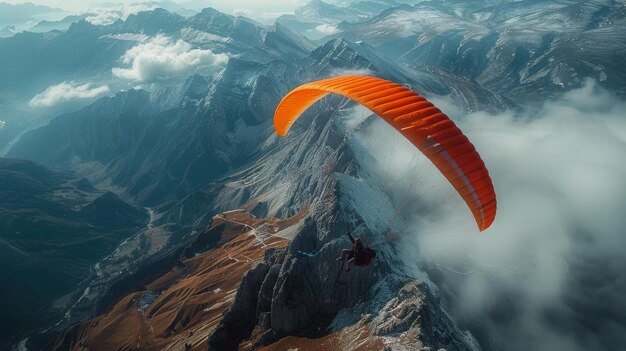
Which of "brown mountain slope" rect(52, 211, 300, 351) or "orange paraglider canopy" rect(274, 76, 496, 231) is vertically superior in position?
"orange paraglider canopy" rect(274, 76, 496, 231)

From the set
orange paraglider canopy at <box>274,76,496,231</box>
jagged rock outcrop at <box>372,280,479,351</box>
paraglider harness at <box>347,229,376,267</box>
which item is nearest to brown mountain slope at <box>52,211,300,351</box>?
jagged rock outcrop at <box>372,280,479,351</box>

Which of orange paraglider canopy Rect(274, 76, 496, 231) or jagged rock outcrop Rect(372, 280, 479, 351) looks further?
jagged rock outcrop Rect(372, 280, 479, 351)

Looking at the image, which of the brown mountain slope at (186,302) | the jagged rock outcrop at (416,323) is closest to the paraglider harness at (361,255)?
the jagged rock outcrop at (416,323)

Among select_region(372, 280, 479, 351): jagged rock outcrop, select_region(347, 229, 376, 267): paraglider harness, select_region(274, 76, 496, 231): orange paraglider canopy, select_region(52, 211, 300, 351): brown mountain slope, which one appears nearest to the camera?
select_region(274, 76, 496, 231): orange paraglider canopy

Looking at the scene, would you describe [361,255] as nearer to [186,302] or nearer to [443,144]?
[443,144]

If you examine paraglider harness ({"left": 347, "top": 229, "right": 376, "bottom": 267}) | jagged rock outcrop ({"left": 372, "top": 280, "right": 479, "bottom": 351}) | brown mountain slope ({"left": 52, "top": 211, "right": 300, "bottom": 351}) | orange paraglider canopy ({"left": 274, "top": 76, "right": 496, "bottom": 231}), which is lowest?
brown mountain slope ({"left": 52, "top": 211, "right": 300, "bottom": 351})

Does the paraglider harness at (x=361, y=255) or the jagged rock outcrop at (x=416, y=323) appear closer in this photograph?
the paraglider harness at (x=361, y=255)

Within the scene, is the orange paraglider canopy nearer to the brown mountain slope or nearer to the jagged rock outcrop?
the jagged rock outcrop

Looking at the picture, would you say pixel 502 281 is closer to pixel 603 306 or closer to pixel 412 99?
pixel 603 306

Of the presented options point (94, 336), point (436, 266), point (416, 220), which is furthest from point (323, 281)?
point (94, 336)

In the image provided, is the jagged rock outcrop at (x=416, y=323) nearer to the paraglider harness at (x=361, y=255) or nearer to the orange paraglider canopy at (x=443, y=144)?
the paraglider harness at (x=361, y=255)

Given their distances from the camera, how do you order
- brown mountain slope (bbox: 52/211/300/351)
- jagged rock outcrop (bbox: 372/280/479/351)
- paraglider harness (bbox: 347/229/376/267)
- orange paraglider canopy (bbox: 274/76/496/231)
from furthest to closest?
brown mountain slope (bbox: 52/211/300/351) → jagged rock outcrop (bbox: 372/280/479/351) → paraglider harness (bbox: 347/229/376/267) → orange paraglider canopy (bbox: 274/76/496/231)
